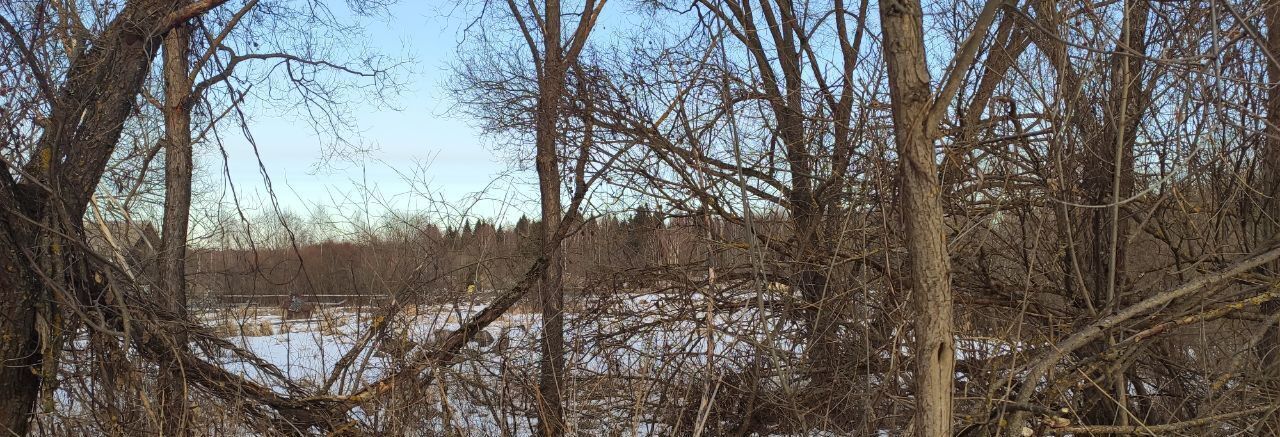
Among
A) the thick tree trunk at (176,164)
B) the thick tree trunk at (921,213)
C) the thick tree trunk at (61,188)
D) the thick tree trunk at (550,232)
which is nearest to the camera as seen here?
the thick tree trunk at (921,213)

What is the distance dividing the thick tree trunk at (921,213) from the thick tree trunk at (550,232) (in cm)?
316

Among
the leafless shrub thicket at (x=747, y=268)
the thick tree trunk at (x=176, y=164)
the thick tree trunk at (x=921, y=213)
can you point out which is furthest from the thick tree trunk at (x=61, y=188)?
the thick tree trunk at (x=921, y=213)

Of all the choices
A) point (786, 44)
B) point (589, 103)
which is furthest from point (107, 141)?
point (786, 44)

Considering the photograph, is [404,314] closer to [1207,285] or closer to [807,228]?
[807,228]

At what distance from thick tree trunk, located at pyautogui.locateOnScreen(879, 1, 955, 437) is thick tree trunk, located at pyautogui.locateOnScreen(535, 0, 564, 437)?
3156 millimetres

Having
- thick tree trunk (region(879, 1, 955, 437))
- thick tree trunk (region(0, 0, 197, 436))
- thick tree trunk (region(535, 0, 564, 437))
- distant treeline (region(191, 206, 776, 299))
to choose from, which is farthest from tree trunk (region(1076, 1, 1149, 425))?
thick tree trunk (region(0, 0, 197, 436))

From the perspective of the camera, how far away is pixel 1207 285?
4004 mm

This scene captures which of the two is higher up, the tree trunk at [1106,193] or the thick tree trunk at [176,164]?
the thick tree trunk at [176,164]

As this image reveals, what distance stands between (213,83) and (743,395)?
4581 millimetres

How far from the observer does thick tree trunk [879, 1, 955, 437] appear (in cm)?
232

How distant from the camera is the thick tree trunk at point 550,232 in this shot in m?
5.75

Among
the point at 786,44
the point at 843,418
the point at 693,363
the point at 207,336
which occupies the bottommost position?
the point at 843,418

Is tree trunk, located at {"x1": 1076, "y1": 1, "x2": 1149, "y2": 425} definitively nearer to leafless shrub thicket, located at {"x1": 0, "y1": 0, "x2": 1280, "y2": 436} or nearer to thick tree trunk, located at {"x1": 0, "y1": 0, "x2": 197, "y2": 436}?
leafless shrub thicket, located at {"x1": 0, "y1": 0, "x2": 1280, "y2": 436}

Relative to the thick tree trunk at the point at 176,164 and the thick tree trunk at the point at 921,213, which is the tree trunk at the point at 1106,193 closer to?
the thick tree trunk at the point at 921,213
